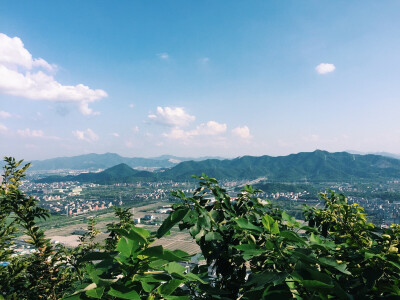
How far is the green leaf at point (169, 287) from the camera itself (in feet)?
2.81

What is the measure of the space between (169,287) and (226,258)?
1302 millimetres

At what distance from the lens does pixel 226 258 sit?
6.70 ft

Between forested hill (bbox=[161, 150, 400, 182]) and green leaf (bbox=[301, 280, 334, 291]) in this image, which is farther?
forested hill (bbox=[161, 150, 400, 182])

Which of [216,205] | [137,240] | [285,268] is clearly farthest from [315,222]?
[137,240]

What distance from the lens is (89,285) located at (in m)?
0.85

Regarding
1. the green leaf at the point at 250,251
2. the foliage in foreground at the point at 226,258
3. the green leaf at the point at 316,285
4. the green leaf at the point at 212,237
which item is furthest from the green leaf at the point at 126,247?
the green leaf at the point at 212,237

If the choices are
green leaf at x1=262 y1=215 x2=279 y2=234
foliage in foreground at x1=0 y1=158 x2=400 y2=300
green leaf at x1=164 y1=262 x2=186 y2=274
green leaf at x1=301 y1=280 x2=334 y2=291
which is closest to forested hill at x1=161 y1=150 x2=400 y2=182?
foliage in foreground at x1=0 y1=158 x2=400 y2=300

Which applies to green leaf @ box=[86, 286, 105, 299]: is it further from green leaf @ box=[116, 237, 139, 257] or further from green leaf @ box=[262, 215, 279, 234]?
green leaf @ box=[262, 215, 279, 234]

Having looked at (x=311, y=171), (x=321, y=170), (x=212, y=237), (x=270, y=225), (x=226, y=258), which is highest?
(x=270, y=225)

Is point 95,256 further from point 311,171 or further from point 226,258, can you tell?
point 311,171

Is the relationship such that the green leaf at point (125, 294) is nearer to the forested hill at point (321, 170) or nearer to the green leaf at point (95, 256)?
the green leaf at point (95, 256)

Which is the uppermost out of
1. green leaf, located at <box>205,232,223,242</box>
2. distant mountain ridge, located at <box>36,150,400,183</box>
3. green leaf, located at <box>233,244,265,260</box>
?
green leaf, located at <box>233,244,265,260</box>

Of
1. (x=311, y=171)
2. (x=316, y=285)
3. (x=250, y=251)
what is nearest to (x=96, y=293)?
(x=250, y=251)

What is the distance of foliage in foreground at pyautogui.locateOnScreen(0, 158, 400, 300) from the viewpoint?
863 millimetres
